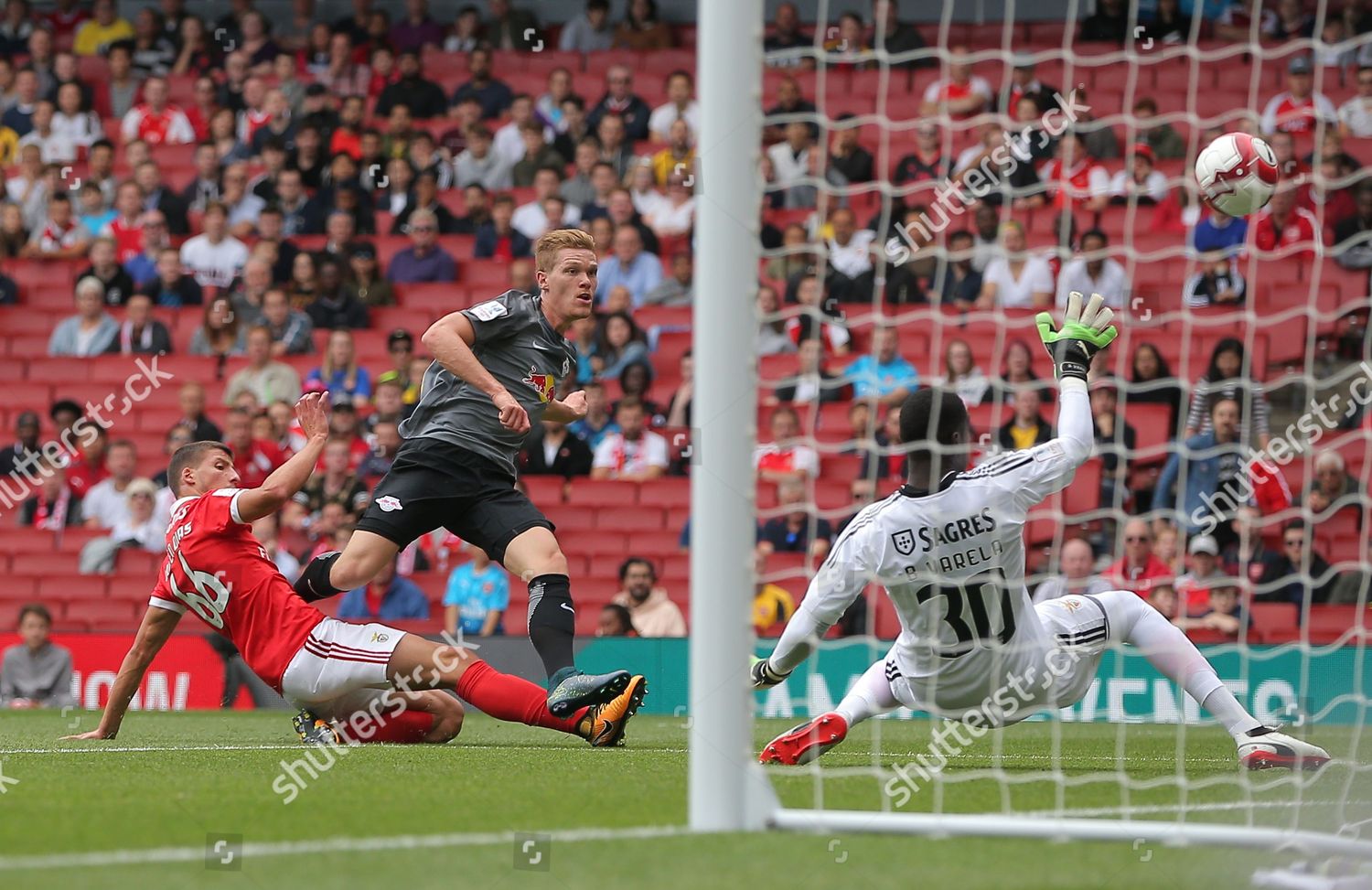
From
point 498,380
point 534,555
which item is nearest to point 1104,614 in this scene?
point 534,555

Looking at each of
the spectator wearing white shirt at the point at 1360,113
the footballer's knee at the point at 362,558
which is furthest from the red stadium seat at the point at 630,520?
the footballer's knee at the point at 362,558

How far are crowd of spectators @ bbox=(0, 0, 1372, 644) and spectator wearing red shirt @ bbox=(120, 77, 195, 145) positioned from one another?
0.03 meters

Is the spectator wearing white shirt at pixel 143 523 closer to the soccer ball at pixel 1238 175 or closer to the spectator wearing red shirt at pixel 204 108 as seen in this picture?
the spectator wearing red shirt at pixel 204 108

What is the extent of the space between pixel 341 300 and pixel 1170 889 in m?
12.7

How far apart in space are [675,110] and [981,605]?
10.7m

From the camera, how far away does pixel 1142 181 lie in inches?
505

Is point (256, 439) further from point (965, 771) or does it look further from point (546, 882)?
point (546, 882)

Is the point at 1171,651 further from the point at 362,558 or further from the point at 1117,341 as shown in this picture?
the point at 1117,341

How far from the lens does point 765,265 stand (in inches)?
539

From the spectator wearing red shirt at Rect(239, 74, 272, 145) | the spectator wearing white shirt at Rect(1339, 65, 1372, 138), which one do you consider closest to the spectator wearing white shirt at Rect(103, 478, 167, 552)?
the spectator wearing red shirt at Rect(239, 74, 272, 145)

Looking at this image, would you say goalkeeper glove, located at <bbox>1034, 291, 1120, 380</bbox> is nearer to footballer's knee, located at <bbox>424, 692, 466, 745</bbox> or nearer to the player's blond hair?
the player's blond hair

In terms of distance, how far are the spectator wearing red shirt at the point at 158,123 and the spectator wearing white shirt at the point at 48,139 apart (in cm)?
59

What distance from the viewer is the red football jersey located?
6461mm

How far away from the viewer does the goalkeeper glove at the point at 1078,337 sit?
5.52m
